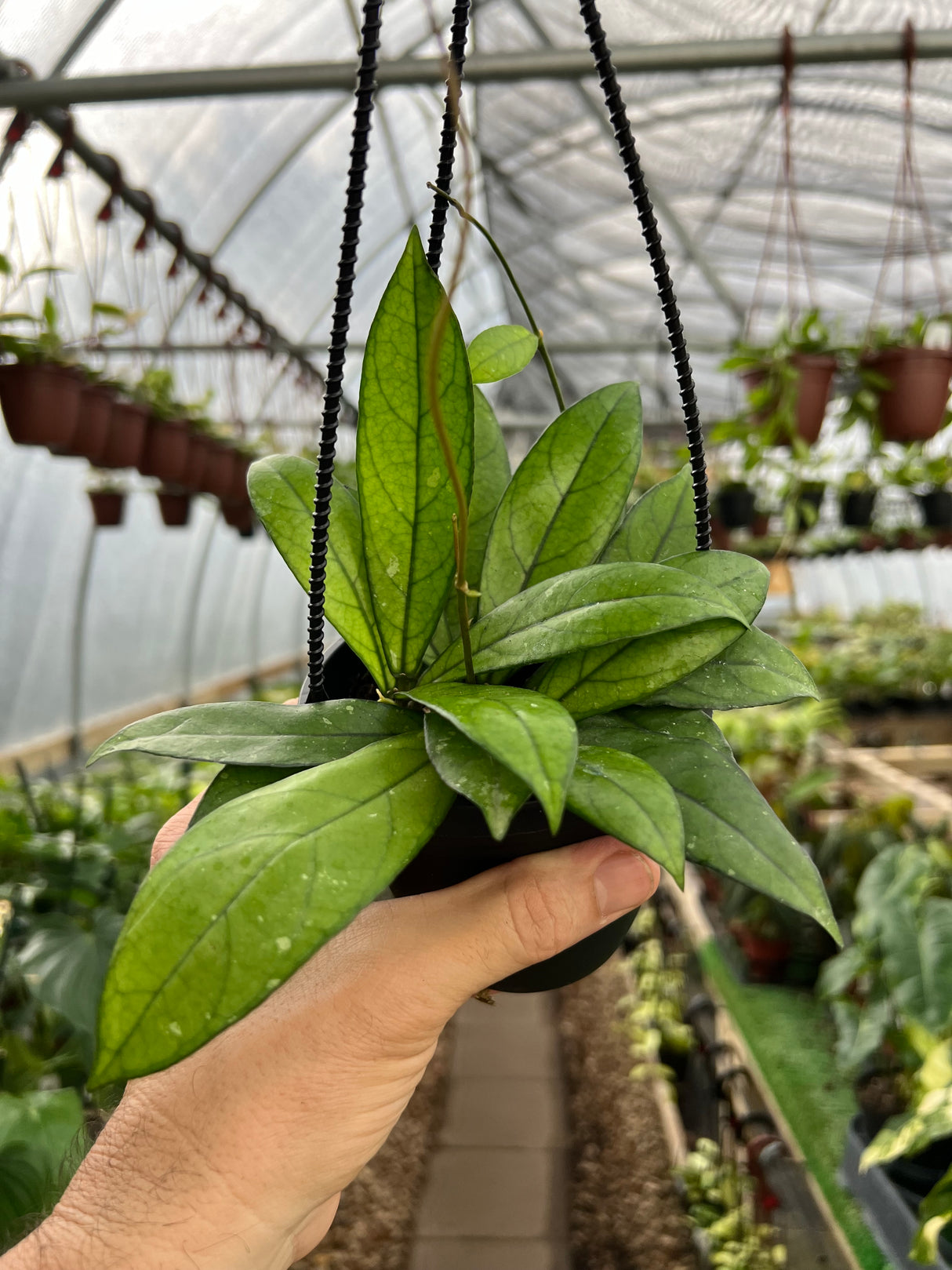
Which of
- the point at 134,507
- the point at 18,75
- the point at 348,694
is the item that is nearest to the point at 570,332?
the point at 134,507

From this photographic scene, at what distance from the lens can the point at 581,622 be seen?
0.57 meters

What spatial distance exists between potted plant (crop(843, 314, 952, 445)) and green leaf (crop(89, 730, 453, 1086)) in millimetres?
2552

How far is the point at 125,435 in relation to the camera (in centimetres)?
295

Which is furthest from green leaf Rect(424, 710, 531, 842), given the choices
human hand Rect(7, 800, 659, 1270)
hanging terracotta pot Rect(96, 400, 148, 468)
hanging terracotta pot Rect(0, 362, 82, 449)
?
hanging terracotta pot Rect(96, 400, 148, 468)

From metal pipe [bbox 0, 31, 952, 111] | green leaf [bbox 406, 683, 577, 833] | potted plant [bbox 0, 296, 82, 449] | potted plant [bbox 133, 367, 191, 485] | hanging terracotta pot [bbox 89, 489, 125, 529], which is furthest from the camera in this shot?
hanging terracotta pot [bbox 89, 489, 125, 529]

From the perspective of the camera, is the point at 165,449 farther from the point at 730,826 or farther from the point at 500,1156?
the point at 730,826

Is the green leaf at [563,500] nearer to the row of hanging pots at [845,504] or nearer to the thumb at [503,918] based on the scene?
the thumb at [503,918]

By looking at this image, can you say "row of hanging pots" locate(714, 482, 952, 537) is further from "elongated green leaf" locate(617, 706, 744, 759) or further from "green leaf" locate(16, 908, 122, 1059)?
"elongated green leaf" locate(617, 706, 744, 759)

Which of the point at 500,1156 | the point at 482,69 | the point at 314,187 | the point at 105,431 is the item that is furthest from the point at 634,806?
the point at 314,187

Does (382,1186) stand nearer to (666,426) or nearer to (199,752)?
(199,752)

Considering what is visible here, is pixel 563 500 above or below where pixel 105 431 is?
below

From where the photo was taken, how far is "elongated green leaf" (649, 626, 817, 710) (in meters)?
0.62

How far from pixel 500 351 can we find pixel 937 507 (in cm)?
417

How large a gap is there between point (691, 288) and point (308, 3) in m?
5.40
